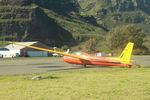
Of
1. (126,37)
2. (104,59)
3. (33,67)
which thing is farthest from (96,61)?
(126,37)

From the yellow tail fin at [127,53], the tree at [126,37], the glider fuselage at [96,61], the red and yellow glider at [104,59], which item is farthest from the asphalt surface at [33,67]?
the tree at [126,37]

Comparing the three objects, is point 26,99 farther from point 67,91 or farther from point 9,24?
point 9,24

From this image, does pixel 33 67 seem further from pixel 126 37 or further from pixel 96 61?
pixel 126 37

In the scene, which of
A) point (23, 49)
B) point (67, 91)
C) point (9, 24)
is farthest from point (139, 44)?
point (9, 24)

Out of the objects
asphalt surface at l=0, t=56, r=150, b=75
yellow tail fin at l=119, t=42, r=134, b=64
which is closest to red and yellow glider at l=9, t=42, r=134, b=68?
yellow tail fin at l=119, t=42, r=134, b=64

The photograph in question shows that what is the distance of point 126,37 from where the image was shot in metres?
114

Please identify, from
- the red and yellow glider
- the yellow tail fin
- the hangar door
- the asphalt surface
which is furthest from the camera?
the hangar door

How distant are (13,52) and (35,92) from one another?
265 feet

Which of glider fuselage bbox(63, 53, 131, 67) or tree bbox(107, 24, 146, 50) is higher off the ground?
tree bbox(107, 24, 146, 50)

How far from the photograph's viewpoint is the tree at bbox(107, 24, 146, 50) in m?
110

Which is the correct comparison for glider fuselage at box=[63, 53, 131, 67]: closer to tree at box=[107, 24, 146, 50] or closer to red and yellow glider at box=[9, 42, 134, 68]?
red and yellow glider at box=[9, 42, 134, 68]

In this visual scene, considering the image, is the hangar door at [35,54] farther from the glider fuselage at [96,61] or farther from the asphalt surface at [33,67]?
the glider fuselage at [96,61]

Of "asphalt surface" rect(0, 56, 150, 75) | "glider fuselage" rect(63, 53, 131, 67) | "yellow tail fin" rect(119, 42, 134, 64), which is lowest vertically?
"asphalt surface" rect(0, 56, 150, 75)

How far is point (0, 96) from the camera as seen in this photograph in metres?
11.4
